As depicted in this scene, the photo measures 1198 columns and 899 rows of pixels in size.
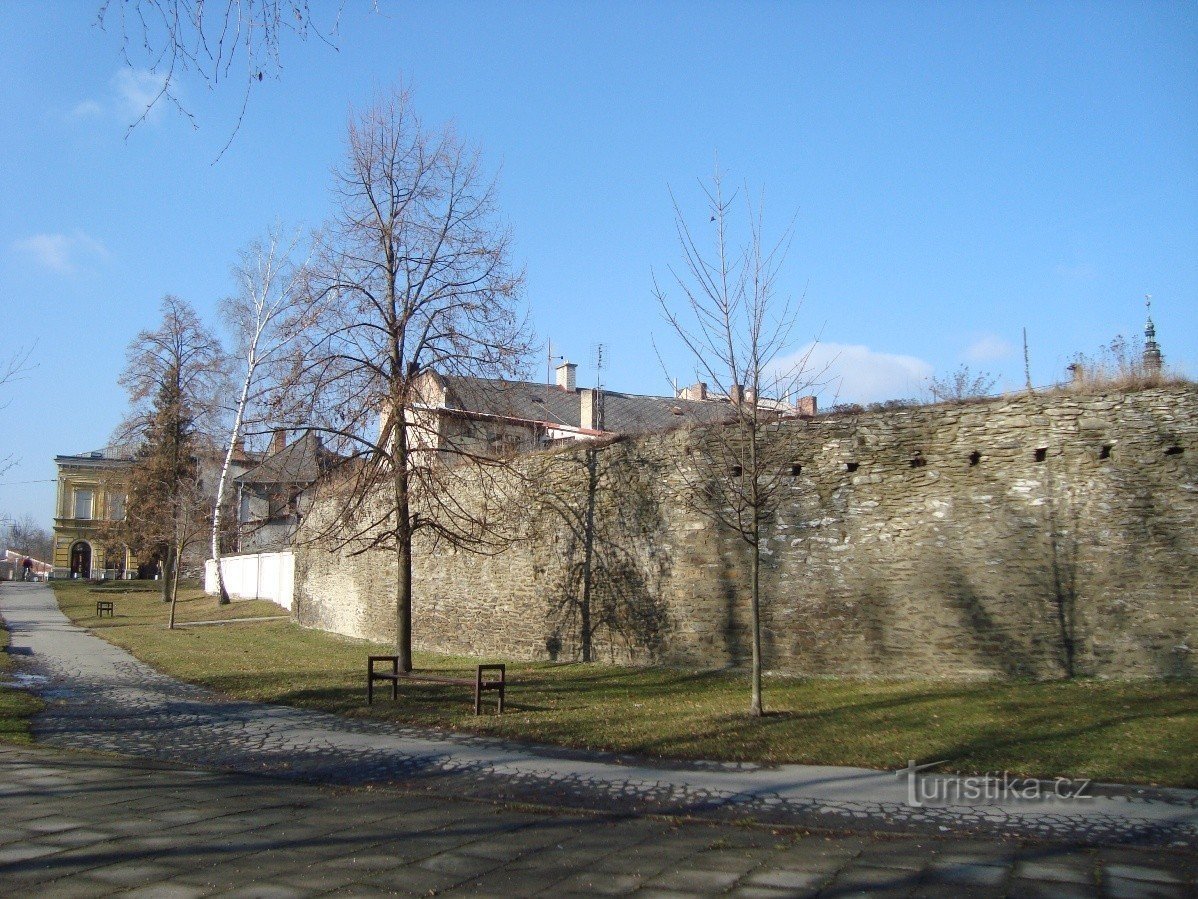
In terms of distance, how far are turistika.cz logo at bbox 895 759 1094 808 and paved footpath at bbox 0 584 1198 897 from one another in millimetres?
189

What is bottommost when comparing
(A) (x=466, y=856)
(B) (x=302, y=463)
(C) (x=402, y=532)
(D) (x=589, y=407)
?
(A) (x=466, y=856)

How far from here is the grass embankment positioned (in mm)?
8531

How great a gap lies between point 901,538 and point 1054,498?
6.80ft

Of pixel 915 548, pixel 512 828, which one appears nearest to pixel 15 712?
pixel 512 828

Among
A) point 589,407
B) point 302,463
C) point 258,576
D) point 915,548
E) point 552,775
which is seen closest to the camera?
point 552,775

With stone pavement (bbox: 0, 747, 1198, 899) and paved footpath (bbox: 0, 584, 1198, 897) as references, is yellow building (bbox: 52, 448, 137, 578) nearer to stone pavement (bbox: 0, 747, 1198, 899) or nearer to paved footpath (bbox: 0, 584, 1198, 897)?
paved footpath (bbox: 0, 584, 1198, 897)

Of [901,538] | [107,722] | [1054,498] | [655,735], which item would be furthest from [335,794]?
[1054,498]

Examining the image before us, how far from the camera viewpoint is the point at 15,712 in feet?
38.2

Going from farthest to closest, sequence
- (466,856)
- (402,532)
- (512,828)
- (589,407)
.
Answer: (589,407)
(402,532)
(512,828)
(466,856)

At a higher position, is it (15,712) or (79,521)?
(79,521)

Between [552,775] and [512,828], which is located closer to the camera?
[512,828]

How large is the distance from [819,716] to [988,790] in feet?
10.1

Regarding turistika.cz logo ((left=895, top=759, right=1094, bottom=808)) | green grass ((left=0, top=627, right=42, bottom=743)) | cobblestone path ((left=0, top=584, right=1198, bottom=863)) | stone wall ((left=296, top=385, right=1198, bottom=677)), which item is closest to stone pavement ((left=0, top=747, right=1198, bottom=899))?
cobblestone path ((left=0, top=584, right=1198, bottom=863))

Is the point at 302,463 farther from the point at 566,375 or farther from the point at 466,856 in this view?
the point at 566,375
